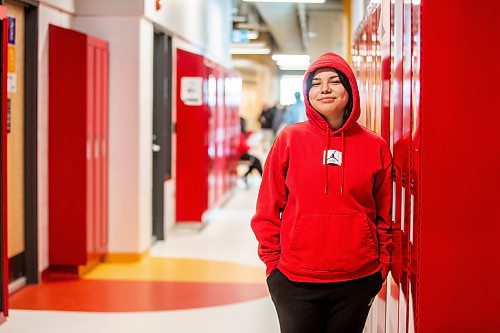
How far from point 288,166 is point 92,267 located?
15.8ft

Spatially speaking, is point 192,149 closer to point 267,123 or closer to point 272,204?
point 272,204

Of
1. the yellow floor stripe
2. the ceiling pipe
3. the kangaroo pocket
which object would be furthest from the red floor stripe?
the ceiling pipe

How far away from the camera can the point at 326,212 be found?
2727 millimetres

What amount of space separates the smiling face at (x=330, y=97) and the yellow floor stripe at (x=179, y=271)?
426 cm

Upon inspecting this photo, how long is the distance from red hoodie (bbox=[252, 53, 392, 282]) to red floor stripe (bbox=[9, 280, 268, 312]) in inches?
128

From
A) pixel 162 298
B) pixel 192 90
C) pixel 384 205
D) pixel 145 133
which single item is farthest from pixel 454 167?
pixel 192 90

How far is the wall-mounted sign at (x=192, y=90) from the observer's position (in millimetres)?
9539

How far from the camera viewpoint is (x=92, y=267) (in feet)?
23.9

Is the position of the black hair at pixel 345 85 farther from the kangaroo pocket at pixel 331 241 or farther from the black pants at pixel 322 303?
the black pants at pixel 322 303

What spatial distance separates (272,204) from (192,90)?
688cm

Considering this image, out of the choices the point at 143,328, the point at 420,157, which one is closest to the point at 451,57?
the point at 420,157

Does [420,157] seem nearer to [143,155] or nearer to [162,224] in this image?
[143,155]

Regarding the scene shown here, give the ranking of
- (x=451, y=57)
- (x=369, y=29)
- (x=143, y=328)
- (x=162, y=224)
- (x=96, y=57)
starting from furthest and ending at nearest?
(x=162, y=224) → (x=96, y=57) → (x=143, y=328) → (x=369, y=29) → (x=451, y=57)

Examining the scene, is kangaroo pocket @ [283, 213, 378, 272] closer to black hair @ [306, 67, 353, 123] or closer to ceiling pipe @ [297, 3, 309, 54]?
black hair @ [306, 67, 353, 123]
